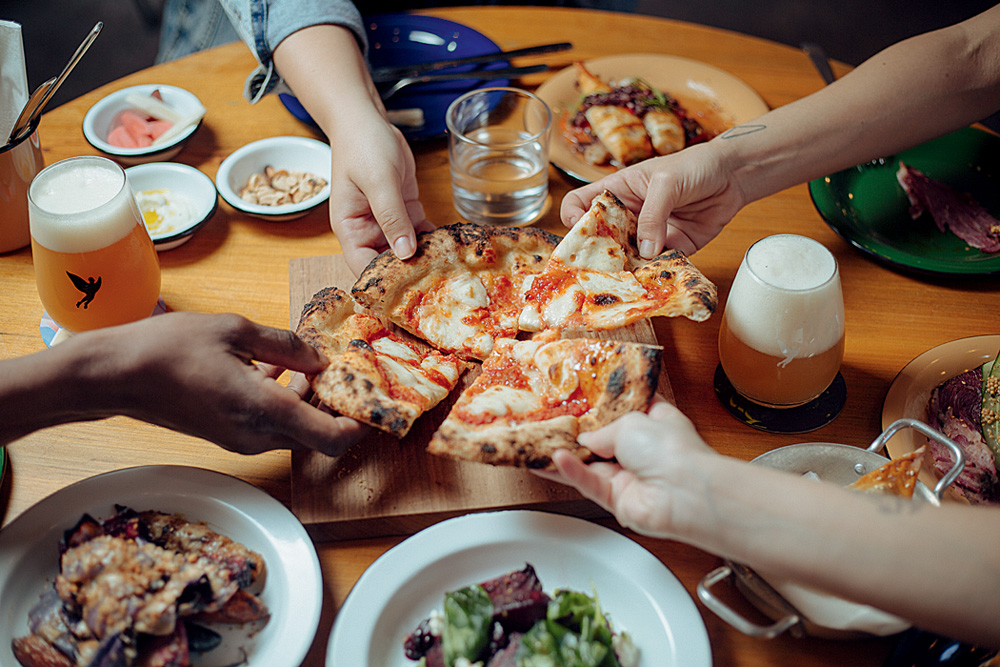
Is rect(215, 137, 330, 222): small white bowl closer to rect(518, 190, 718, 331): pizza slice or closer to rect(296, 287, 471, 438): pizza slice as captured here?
rect(296, 287, 471, 438): pizza slice

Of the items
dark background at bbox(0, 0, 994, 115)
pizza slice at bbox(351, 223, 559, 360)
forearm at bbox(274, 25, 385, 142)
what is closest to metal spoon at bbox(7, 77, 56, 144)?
forearm at bbox(274, 25, 385, 142)

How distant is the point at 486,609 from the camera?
1.44 m

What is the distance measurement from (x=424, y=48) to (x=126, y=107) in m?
1.25

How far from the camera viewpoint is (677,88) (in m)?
3.18

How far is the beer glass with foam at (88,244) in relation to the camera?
5.99 feet

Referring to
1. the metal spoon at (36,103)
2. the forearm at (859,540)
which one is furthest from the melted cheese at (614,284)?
the metal spoon at (36,103)

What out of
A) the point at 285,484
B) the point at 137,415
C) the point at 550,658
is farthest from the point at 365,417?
the point at 550,658

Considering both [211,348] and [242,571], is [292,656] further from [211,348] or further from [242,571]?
[211,348]

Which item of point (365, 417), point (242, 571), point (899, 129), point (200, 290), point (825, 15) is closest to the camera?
point (242, 571)

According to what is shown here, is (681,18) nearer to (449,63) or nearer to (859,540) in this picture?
(449,63)

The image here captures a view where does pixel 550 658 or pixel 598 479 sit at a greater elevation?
pixel 598 479

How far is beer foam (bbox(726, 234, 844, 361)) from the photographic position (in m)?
1.71

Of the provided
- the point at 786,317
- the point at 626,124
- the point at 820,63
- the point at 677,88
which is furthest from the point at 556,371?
the point at 820,63

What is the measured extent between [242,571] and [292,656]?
205 mm
